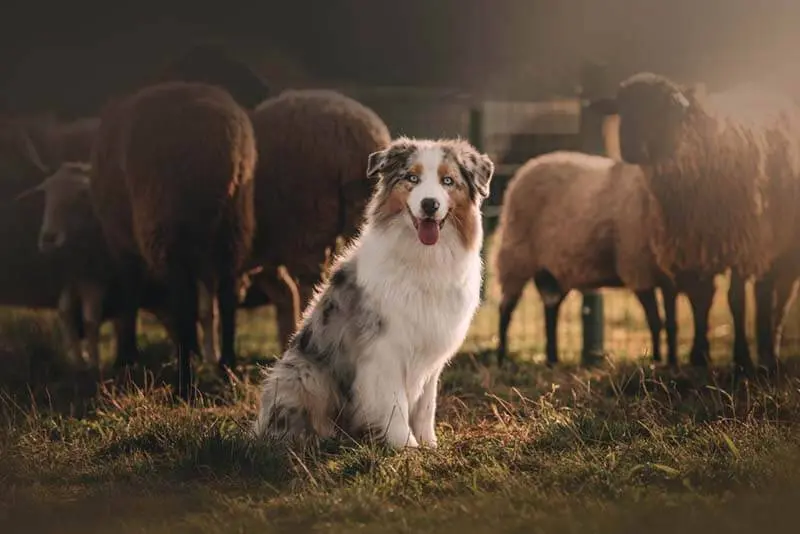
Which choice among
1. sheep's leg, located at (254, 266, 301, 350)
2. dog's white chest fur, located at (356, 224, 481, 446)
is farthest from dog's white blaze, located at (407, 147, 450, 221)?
sheep's leg, located at (254, 266, 301, 350)

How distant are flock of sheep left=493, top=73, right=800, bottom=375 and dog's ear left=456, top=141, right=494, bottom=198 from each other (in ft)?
9.93

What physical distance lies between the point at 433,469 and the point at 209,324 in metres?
3.66

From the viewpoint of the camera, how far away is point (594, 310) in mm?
10070

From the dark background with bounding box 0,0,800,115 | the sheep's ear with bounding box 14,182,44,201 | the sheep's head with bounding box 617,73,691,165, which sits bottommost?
the sheep's ear with bounding box 14,182,44,201

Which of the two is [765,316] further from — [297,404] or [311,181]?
[297,404]

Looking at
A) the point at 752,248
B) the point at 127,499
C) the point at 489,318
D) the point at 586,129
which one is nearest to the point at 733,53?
the point at 586,129

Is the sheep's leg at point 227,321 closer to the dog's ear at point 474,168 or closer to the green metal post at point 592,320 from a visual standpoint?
the dog's ear at point 474,168

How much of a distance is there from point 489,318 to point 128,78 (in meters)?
4.06

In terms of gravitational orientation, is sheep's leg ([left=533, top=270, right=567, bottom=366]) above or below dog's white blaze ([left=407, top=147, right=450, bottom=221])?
below

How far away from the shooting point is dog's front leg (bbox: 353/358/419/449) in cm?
560

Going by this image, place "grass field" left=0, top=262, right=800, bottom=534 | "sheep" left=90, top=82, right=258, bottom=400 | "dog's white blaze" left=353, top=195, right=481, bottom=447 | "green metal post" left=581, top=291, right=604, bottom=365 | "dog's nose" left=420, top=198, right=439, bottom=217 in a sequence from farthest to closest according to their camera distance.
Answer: "green metal post" left=581, top=291, right=604, bottom=365, "sheep" left=90, top=82, right=258, bottom=400, "dog's white blaze" left=353, top=195, right=481, bottom=447, "dog's nose" left=420, top=198, right=439, bottom=217, "grass field" left=0, top=262, right=800, bottom=534

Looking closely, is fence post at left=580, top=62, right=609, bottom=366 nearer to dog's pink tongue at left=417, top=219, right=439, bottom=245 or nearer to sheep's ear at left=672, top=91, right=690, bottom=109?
sheep's ear at left=672, top=91, right=690, bottom=109

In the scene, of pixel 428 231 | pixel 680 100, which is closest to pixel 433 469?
pixel 428 231

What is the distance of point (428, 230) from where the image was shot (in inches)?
218
